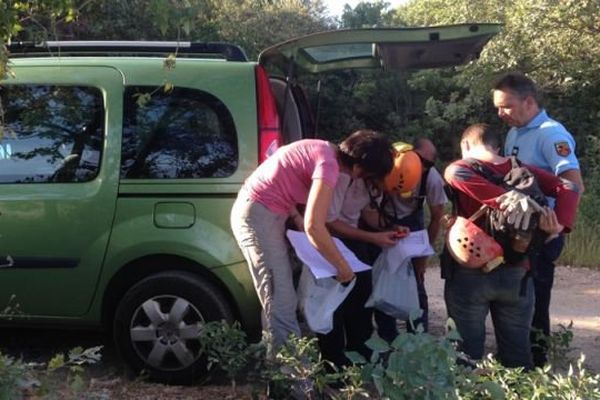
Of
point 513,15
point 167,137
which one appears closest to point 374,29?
point 167,137

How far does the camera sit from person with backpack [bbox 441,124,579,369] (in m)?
3.59

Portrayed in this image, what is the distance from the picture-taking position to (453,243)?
12.3 feet

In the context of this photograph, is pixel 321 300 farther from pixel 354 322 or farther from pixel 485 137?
pixel 485 137

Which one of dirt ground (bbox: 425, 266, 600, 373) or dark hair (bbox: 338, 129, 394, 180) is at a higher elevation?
dark hair (bbox: 338, 129, 394, 180)

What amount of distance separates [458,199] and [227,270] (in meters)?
1.29

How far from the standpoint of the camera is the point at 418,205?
461cm

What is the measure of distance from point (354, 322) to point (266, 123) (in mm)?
1218

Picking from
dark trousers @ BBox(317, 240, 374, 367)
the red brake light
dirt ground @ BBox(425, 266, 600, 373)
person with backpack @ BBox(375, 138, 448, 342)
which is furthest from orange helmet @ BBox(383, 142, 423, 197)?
dirt ground @ BBox(425, 266, 600, 373)

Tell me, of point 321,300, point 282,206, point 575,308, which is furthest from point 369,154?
point 575,308

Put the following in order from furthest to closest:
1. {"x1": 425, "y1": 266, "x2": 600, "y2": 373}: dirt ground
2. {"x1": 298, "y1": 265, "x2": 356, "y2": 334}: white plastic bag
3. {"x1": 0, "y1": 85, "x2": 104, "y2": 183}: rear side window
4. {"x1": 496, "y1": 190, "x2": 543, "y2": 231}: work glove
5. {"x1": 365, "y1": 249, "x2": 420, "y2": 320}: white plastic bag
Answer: {"x1": 425, "y1": 266, "x2": 600, "y2": 373}: dirt ground < {"x1": 0, "y1": 85, "x2": 104, "y2": 183}: rear side window < {"x1": 365, "y1": 249, "x2": 420, "y2": 320}: white plastic bag < {"x1": 298, "y1": 265, "x2": 356, "y2": 334}: white plastic bag < {"x1": 496, "y1": 190, "x2": 543, "y2": 231}: work glove

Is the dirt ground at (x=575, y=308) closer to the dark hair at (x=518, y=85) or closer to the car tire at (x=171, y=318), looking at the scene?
the dark hair at (x=518, y=85)

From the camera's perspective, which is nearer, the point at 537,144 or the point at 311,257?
the point at 311,257

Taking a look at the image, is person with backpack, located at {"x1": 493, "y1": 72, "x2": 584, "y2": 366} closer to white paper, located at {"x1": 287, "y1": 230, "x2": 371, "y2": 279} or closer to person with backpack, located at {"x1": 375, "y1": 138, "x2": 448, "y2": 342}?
person with backpack, located at {"x1": 375, "y1": 138, "x2": 448, "y2": 342}

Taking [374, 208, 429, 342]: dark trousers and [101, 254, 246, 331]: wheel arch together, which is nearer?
[101, 254, 246, 331]: wheel arch
